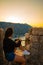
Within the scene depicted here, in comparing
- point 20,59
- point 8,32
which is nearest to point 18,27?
point 8,32

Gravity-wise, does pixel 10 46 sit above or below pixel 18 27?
below

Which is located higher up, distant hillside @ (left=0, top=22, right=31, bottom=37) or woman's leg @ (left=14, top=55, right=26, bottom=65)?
distant hillside @ (left=0, top=22, right=31, bottom=37)

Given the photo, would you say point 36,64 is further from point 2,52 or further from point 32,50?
point 2,52

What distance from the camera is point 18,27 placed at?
1802mm

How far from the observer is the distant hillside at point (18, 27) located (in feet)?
5.86

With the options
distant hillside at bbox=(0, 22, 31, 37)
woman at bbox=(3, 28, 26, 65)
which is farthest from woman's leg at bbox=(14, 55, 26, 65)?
distant hillside at bbox=(0, 22, 31, 37)

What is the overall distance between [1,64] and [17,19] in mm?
632

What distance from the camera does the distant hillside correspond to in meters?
1.79

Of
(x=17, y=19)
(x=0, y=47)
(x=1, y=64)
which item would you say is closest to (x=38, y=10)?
(x=17, y=19)

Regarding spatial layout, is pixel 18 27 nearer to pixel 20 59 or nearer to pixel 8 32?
pixel 8 32

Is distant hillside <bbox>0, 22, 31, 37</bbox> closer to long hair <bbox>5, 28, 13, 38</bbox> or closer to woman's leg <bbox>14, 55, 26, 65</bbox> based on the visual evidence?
long hair <bbox>5, 28, 13, 38</bbox>

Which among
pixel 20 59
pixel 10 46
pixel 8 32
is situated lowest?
pixel 20 59

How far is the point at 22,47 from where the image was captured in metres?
1.78

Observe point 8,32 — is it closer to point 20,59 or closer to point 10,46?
point 10,46
